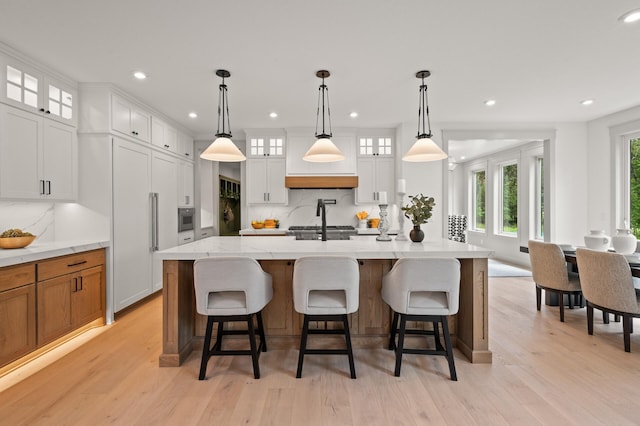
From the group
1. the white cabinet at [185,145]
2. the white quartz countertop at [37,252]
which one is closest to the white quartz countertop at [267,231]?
the white cabinet at [185,145]

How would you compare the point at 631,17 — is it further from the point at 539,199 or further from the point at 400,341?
the point at 539,199

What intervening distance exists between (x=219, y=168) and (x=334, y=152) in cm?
376

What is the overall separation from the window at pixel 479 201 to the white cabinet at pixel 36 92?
8.32 meters

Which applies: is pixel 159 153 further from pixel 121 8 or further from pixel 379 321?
pixel 379 321

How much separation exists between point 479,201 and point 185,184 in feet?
23.9

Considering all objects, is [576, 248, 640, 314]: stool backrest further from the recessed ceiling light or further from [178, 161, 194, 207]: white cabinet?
[178, 161, 194, 207]: white cabinet

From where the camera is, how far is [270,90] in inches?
146

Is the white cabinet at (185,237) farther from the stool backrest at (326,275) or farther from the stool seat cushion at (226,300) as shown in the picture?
the stool backrest at (326,275)

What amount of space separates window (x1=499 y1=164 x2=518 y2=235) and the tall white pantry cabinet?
7.00 m

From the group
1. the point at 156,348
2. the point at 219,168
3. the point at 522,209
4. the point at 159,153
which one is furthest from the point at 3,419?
the point at 522,209

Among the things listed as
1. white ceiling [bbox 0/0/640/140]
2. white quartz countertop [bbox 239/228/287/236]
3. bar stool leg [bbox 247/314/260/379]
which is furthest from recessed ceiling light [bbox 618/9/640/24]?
white quartz countertop [bbox 239/228/287/236]

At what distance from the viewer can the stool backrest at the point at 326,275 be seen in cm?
213

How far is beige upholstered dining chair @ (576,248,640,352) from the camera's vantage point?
2.66m

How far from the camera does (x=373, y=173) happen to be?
5.52 m
